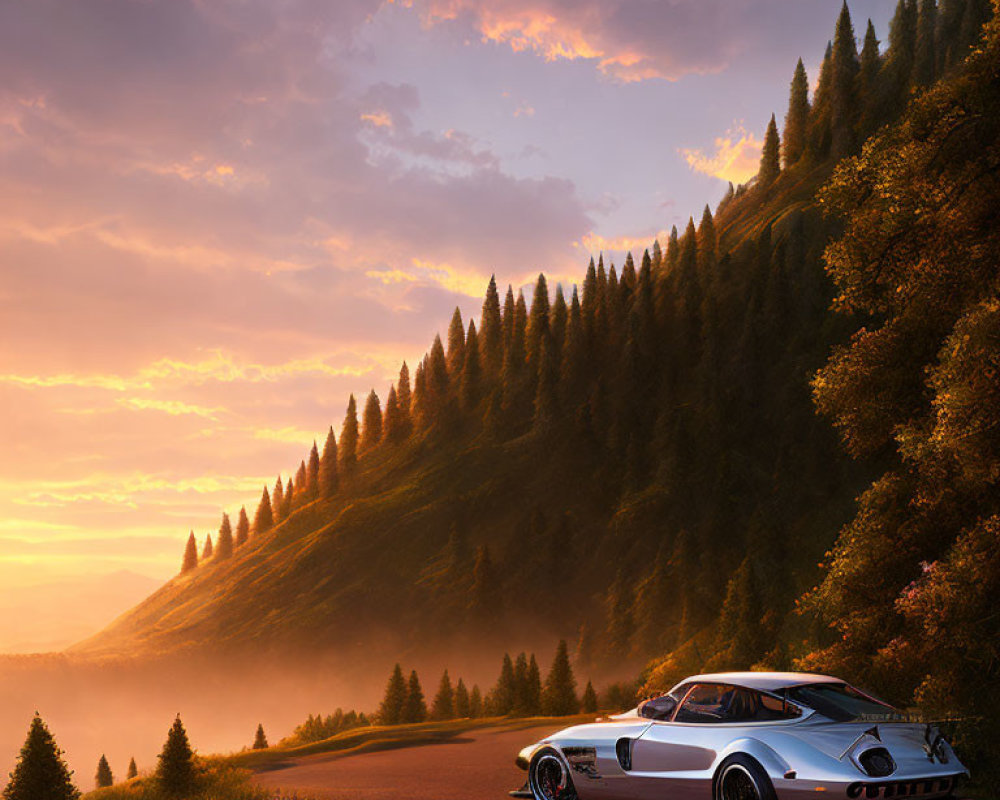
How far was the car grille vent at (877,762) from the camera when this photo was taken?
25.2 feet

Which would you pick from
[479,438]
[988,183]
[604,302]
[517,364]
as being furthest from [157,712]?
[988,183]

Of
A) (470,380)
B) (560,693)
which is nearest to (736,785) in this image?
(560,693)

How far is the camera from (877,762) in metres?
7.77

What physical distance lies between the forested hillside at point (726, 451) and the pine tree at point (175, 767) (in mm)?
15537

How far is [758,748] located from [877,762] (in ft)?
3.54

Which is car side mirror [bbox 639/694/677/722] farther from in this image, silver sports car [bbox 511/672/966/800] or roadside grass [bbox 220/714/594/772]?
roadside grass [bbox 220/714/594/772]

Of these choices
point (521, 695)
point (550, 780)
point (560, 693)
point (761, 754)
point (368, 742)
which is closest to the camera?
point (761, 754)

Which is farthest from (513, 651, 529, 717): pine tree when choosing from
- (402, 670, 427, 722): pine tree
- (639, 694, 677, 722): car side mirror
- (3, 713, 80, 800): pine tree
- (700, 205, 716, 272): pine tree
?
(700, 205, 716, 272): pine tree

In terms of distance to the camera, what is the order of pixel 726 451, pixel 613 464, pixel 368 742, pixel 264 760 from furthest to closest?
pixel 613 464, pixel 726 451, pixel 368 742, pixel 264 760

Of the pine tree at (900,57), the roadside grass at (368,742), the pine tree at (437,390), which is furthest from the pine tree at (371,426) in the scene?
the roadside grass at (368,742)

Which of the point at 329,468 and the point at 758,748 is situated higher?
the point at 329,468

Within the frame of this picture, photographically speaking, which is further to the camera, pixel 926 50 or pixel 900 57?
pixel 900 57

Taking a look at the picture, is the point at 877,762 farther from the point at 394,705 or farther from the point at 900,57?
the point at 900,57

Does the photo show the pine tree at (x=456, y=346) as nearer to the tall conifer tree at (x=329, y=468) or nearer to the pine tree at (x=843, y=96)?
the tall conifer tree at (x=329, y=468)
